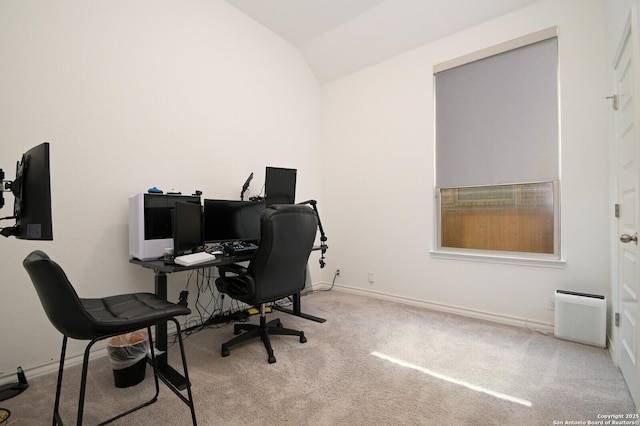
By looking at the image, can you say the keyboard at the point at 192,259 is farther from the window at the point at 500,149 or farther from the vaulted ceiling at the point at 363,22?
the vaulted ceiling at the point at 363,22

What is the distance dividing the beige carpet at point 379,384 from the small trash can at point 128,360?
0.06 metres

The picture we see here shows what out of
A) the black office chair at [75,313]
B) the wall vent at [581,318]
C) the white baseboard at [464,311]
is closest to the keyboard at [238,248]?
the black office chair at [75,313]

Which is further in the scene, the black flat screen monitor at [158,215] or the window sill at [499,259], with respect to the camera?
the window sill at [499,259]

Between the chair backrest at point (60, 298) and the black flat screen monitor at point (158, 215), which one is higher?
the black flat screen monitor at point (158, 215)

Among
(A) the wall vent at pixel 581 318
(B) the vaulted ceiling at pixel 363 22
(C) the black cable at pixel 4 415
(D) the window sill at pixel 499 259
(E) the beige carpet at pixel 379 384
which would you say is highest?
(B) the vaulted ceiling at pixel 363 22

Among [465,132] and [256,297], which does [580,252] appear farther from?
[256,297]

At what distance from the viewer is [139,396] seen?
1.80 metres

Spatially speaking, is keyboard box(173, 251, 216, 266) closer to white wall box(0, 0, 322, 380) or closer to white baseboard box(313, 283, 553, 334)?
white wall box(0, 0, 322, 380)

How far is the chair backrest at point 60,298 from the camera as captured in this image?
114 centimetres

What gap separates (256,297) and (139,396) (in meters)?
0.89

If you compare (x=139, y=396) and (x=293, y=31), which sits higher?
(x=293, y=31)

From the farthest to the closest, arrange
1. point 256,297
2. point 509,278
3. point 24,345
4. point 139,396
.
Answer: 1. point 509,278
2. point 256,297
3. point 24,345
4. point 139,396

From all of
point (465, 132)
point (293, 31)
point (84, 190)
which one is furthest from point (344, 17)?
point (84, 190)

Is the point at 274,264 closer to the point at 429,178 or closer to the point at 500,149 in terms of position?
the point at 429,178
